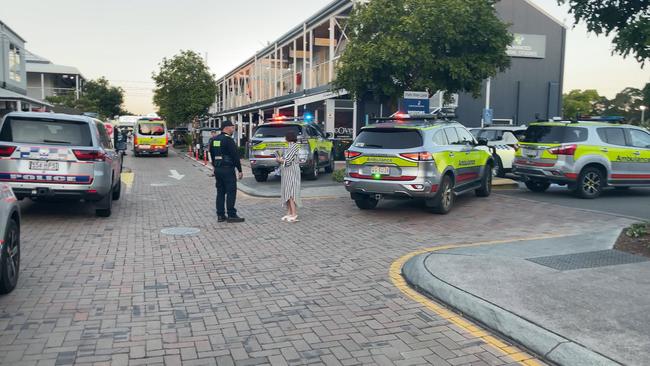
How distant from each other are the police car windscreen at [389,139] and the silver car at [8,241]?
6.55 meters

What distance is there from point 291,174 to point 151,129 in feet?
86.3

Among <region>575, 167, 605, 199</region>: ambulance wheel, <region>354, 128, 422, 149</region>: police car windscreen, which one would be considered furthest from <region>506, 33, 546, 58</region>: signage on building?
<region>354, 128, 422, 149</region>: police car windscreen

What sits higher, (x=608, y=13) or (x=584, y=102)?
(x=584, y=102)

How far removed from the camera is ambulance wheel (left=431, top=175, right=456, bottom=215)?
1053 cm

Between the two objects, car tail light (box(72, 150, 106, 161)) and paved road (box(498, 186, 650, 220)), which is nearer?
car tail light (box(72, 150, 106, 161))

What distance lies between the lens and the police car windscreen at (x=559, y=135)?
1296 centimetres

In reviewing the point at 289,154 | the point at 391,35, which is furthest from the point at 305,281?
the point at 391,35

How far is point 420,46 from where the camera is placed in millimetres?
13969

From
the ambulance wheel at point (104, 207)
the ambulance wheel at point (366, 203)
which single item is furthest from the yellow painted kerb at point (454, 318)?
the ambulance wheel at point (104, 207)

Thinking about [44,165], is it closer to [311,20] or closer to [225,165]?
[225,165]

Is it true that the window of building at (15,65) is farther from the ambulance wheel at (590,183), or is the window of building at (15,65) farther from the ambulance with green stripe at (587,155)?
the ambulance wheel at (590,183)

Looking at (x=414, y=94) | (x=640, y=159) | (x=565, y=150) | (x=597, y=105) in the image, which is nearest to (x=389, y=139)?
(x=414, y=94)

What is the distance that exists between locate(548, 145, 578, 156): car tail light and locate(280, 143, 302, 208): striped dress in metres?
6.58

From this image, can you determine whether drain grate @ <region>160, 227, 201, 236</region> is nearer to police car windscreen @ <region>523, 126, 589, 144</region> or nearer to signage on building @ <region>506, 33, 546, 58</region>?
police car windscreen @ <region>523, 126, 589, 144</region>
